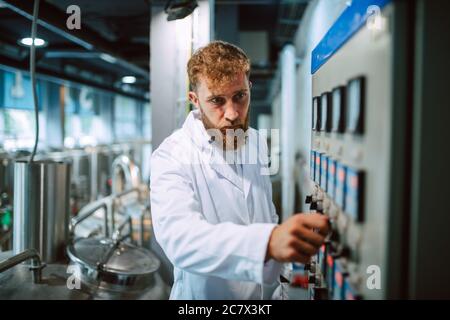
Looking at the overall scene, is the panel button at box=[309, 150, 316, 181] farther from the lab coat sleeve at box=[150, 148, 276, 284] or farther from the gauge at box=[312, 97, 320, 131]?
the lab coat sleeve at box=[150, 148, 276, 284]

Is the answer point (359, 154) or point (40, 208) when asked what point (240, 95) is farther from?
point (40, 208)

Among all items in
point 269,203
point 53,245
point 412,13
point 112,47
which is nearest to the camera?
point 412,13

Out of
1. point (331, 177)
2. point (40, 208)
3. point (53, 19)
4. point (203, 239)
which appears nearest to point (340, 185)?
point (331, 177)

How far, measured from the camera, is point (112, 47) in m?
3.58

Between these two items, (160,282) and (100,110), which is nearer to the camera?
(160,282)

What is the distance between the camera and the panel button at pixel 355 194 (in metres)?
0.69

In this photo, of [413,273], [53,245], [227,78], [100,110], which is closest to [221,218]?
[227,78]

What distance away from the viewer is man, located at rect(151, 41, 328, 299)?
761 millimetres

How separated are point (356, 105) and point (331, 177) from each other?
0.70 feet

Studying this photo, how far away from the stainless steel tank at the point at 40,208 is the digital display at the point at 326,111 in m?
1.32

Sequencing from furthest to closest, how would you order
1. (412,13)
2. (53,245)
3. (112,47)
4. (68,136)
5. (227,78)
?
(68,136)
(112,47)
(53,245)
(227,78)
(412,13)
